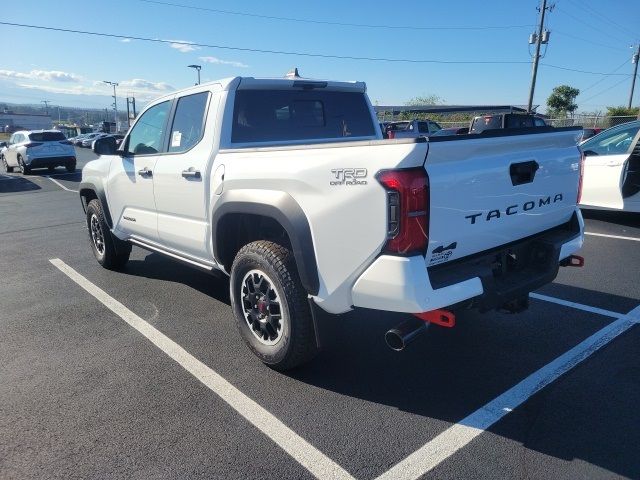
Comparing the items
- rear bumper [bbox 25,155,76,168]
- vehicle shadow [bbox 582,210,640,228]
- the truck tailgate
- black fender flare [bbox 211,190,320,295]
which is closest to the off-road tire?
black fender flare [bbox 211,190,320,295]

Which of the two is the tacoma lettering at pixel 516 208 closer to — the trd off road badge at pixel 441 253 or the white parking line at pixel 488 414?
the trd off road badge at pixel 441 253

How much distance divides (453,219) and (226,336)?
2.23m

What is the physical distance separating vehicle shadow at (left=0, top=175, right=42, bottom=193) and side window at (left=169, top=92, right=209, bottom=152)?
13.7 m

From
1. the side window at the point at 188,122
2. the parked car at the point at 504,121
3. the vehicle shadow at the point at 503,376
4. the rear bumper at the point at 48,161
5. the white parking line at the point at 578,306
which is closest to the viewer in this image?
the vehicle shadow at the point at 503,376

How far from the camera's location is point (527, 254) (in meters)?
3.31

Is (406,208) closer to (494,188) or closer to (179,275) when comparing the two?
(494,188)

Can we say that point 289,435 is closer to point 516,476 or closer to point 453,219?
point 516,476

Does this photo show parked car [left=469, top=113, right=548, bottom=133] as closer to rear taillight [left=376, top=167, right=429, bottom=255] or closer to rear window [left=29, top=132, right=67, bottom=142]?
rear taillight [left=376, top=167, right=429, bottom=255]

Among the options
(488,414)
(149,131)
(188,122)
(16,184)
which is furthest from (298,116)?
(16,184)

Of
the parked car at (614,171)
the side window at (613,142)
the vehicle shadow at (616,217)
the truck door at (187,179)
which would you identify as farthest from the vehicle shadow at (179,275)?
the vehicle shadow at (616,217)

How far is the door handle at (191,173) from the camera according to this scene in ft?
12.6

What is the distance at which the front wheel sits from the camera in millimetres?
3084

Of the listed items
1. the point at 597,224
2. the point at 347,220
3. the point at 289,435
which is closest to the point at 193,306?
the point at 289,435

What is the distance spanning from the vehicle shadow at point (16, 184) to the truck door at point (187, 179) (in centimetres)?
1365
